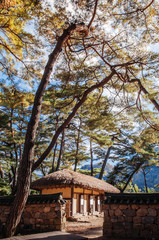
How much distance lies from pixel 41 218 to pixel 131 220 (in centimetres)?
257

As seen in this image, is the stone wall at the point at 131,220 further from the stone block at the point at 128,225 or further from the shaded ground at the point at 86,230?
the shaded ground at the point at 86,230

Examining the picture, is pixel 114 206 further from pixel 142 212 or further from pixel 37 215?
pixel 37 215

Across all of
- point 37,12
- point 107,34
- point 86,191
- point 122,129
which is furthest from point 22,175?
point 122,129

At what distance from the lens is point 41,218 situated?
5570 mm

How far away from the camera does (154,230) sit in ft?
14.6

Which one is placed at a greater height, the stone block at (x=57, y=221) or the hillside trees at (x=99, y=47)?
the hillside trees at (x=99, y=47)

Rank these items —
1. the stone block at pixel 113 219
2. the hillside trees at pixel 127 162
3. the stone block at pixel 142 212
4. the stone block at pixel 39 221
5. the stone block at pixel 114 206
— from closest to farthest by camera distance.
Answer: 1. the stone block at pixel 142 212
2. the stone block at pixel 113 219
3. the stone block at pixel 114 206
4. the stone block at pixel 39 221
5. the hillside trees at pixel 127 162

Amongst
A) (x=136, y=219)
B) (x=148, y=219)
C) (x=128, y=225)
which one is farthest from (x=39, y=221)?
(x=148, y=219)

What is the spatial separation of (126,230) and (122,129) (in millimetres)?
11203

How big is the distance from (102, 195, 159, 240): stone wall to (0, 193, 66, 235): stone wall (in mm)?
1263

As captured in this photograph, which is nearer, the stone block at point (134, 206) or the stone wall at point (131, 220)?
the stone wall at point (131, 220)

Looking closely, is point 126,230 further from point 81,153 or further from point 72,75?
point 81,153

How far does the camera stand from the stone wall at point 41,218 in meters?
5.34

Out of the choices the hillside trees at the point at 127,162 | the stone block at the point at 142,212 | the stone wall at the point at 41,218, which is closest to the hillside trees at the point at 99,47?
the stone wall at the point at 41,218
